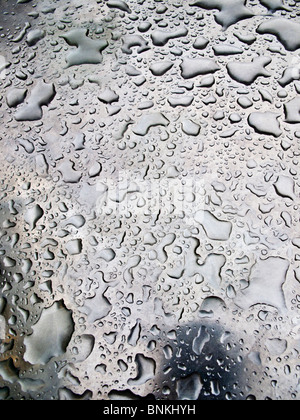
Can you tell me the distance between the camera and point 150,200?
42.8 inches

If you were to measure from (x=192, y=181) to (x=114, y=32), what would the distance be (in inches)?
23.4

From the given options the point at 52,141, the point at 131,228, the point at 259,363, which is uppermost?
the point at 52,141

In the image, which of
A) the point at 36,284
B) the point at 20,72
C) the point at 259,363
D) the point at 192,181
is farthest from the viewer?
the point at 20,72

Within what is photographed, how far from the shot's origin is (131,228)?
1.05 m

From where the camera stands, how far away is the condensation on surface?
2.95ft

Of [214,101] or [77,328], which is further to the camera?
[214,101]

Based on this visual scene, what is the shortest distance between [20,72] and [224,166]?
696 millimetres

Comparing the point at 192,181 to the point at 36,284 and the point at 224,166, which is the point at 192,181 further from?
the point at 36,284

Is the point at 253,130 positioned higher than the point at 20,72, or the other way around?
the point at 20,72

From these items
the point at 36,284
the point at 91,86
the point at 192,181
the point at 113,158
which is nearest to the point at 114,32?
the point at 91,86

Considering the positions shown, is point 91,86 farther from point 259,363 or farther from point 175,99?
point 259,363

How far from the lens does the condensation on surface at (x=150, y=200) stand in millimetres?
Result: 900

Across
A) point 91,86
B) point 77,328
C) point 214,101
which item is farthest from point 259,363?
point 91,86

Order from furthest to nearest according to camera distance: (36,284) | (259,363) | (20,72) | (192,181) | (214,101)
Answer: (20,72)
(214,101)
(192,181)
(36,284)
(259,363)
